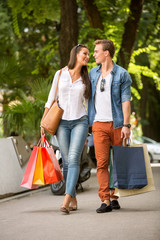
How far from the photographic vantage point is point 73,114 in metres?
6.40

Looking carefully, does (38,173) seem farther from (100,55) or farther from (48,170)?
(100,55)

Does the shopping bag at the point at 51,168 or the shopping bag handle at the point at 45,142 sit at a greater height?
the shopping bag handle at the point at 45,142

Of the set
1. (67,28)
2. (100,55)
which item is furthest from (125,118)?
(67,28)

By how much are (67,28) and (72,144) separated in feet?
22.4

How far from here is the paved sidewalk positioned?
4.88 m

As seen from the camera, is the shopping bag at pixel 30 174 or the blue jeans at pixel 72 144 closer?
the blue jeans at pixel 72 144

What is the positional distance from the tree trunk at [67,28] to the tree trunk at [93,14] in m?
2.09

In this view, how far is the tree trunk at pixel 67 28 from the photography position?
12.7 metres

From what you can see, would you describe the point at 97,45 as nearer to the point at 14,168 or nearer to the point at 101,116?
the point at 101,116

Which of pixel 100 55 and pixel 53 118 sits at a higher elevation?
pixel 100 55

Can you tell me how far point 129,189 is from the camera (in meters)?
6.22

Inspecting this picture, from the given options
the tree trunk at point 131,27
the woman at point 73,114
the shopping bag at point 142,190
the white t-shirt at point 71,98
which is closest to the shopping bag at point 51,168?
the woman at point 73,114

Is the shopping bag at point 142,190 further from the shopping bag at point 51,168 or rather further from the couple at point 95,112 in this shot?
the shopping bag at point 51,168

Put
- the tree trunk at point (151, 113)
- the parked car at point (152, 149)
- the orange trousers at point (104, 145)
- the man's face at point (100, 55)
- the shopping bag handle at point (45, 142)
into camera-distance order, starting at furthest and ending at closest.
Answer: the tree trunk at point (151, 113)
the parked car at point (152, 149)
the shopping bag handle at point (45, 142)
the man's face at point (100, 55)
the orange trousers at point (104, 145)
